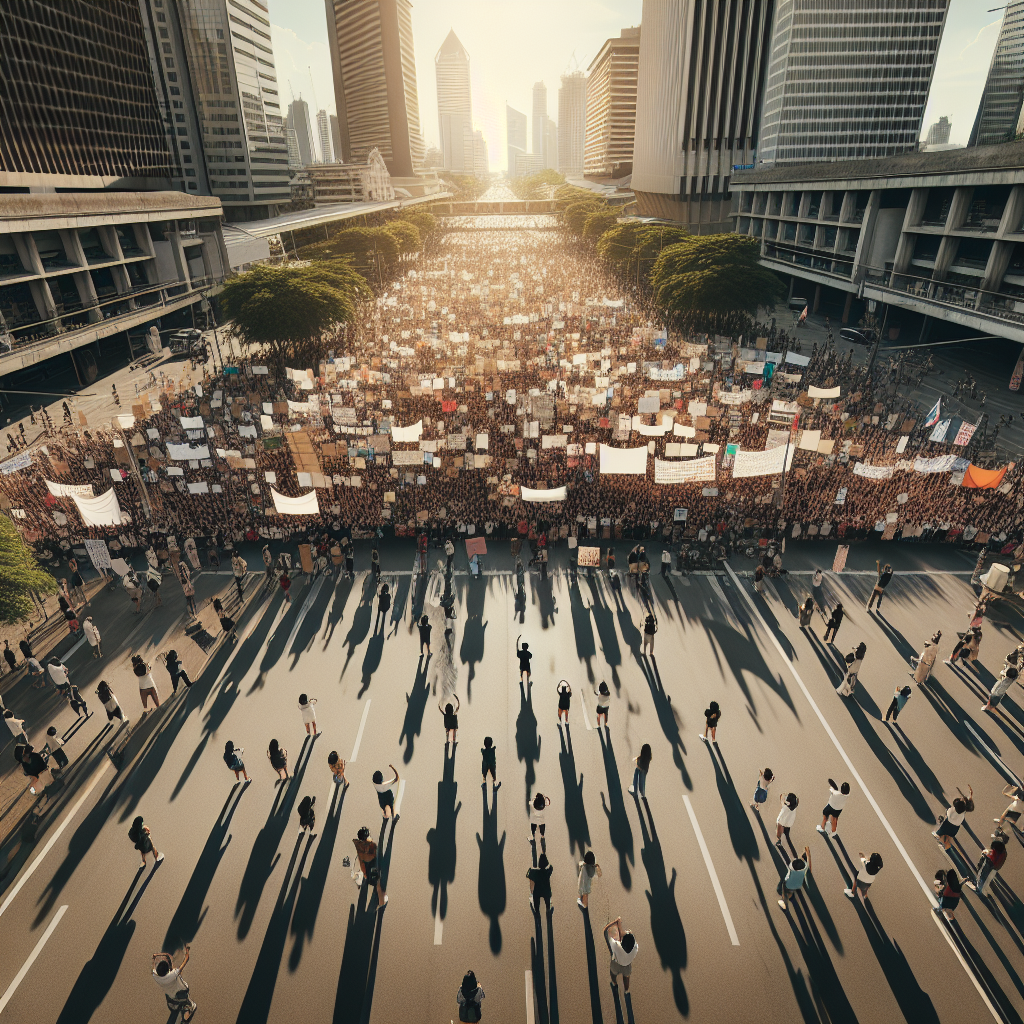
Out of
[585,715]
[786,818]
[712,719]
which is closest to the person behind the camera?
[786,818]

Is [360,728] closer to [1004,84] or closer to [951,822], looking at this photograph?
[951,822]

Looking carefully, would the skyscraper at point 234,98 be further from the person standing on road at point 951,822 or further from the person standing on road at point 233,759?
the person standing on road at point 951,822

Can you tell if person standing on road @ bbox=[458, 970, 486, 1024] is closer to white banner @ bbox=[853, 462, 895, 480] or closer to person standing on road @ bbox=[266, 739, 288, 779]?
person standing on road @ bbox=[266, 739, 288, 779]

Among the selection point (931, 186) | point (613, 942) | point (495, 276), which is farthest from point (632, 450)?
point (495, 276)

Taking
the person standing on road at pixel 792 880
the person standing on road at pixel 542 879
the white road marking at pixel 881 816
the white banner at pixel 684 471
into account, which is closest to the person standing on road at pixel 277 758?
the person standing on road at pixel 542 879

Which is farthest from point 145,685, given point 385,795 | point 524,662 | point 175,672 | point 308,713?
point 524,662

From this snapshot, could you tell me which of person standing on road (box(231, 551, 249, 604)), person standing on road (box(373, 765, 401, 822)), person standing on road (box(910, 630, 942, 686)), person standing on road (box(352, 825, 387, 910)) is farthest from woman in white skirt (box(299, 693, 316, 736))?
person standing on road (box(910, 630, 942, 686))
